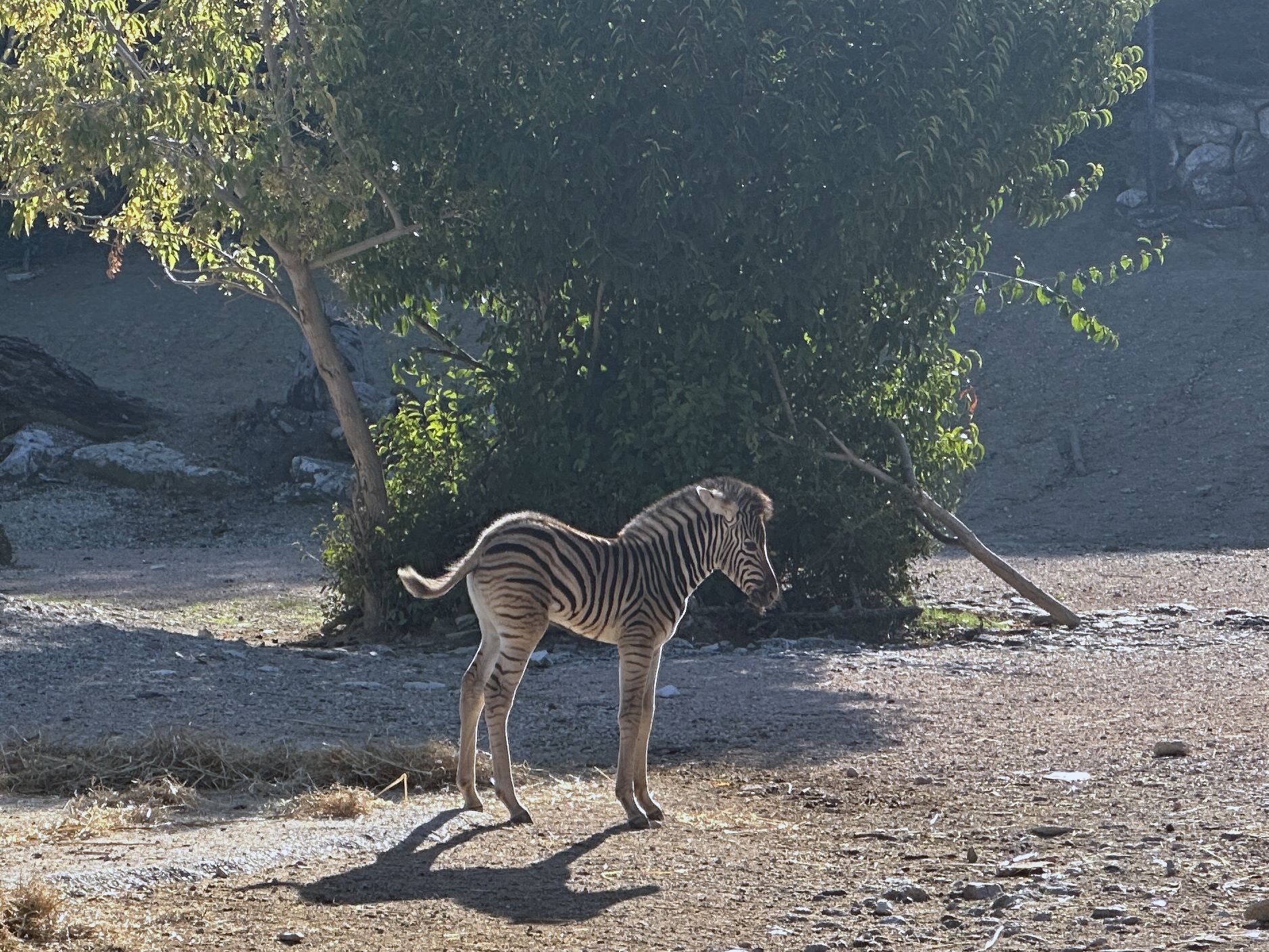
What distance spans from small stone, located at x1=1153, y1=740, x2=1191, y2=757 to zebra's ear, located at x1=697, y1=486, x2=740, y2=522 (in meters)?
2.86

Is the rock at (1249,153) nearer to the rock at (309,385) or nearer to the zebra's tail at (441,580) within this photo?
the rock at (309,385)

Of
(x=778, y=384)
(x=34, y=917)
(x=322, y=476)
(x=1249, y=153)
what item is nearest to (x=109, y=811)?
(x=34, y=917)

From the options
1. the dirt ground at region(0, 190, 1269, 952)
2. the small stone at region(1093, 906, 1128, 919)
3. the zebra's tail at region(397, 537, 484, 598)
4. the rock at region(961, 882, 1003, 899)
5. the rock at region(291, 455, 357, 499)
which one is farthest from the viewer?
the rock at region(291, 455, 357, 499)

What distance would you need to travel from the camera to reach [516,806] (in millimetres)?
7258

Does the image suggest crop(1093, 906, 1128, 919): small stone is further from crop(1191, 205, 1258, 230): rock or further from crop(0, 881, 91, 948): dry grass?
crop(1191, 205, 1258, 230): rock

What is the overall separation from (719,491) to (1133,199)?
93.5ft

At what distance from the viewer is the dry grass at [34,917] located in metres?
5.12

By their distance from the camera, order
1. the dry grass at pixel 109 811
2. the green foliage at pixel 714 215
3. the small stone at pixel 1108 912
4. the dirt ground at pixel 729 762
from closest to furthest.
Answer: the small stone at pixel 1108 912 → the dirt ground at pixel 729 762 → the dry grass at pixel 109 811 → the green foliage at pixel 714 215

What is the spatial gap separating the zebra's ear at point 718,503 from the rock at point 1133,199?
28441mm

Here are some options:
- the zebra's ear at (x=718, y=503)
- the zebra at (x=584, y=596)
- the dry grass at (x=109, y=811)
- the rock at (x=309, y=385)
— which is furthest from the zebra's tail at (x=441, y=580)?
the rock at (x=309, y=385)

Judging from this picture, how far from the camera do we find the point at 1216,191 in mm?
33188

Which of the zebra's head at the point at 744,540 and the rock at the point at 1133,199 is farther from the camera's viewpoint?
the rock at the point at 1133,199

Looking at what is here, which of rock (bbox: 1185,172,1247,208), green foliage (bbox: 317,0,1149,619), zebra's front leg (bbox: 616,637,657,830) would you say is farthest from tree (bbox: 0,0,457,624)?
rock (bbox: 1185,172,1247,208)

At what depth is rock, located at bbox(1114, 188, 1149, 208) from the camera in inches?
1325
